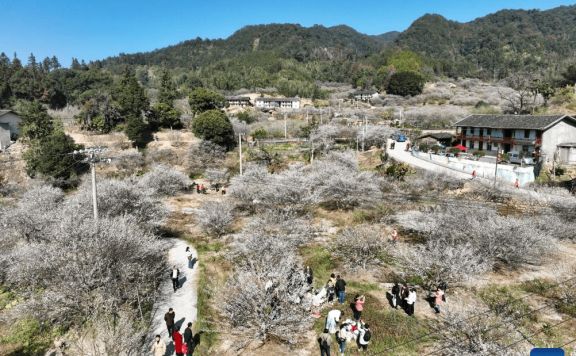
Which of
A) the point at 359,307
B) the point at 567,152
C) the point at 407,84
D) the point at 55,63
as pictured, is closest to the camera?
the point at 359,307

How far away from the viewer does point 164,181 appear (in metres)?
36.4

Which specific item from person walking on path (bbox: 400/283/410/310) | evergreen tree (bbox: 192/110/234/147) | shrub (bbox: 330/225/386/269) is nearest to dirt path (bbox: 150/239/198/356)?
shrub (bbox: 330/225/386/269)

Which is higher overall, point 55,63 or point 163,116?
point 55,63

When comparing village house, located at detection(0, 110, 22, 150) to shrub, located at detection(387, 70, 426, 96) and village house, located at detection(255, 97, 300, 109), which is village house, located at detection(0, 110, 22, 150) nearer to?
village house, located at detection(255, 97, 300, 109)

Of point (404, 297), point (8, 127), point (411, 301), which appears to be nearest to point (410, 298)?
point (411, 301)

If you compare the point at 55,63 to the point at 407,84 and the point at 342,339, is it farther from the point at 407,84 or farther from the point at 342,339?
the point at 342,339

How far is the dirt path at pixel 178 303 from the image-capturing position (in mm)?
14006

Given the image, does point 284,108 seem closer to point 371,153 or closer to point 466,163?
point 371,153

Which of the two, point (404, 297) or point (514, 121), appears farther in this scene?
point (514, 121)

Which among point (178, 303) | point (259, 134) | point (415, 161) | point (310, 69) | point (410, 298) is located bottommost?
point (178, 303)

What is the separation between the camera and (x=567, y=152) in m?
40.1

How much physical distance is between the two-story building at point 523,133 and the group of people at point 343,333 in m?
39.8

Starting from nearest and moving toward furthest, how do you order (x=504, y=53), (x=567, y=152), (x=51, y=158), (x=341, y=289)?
(x=341, y=289), (x=567, y=152), (x=51, y=158), (x=504, y=53)

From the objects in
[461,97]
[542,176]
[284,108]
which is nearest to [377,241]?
[542,176]
